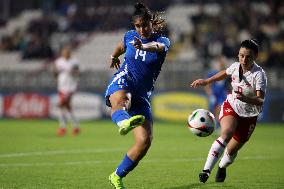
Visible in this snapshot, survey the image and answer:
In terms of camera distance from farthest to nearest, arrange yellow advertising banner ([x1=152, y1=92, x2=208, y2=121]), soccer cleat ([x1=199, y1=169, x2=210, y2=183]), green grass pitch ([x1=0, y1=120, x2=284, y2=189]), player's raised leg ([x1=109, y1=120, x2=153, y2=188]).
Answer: yellow advertising banner ([x1=152, y1=92, x2=208, y2=121]) → green grass pitch ([x1=0, y1=120, x2=284, y2=189]) → soccer cleat ([x1=199, y1=169, x2=210, y2=183]) → player's raised leg ([x1=109, y1=120, x2=153, y2=188])

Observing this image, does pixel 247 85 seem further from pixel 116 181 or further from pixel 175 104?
pixel 175 104

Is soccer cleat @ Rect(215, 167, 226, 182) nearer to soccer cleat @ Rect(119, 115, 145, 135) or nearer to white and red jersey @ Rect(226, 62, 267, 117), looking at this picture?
white and red jersey @ Rect(226, 62, 267, 117)

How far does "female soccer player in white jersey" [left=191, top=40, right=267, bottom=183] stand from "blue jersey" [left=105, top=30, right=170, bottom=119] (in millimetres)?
755

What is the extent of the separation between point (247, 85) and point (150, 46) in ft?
6.61

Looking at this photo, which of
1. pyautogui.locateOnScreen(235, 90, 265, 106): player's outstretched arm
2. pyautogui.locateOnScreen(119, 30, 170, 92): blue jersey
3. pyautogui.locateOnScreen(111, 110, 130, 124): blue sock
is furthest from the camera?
pyautogui.locateOnScreen(235, 90, 265, 106): player's outstretched arm

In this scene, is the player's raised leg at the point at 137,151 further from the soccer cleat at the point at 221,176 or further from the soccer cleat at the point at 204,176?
the soccer cleat at the point at 221,176

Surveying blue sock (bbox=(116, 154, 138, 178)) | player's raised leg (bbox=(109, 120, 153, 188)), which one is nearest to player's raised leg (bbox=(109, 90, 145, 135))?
player's raised leg (bbox=(109, 120, 153, 188))

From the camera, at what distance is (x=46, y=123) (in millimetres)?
26359

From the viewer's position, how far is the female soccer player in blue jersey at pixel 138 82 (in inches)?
356

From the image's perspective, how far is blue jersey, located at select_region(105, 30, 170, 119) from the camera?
31.2 feet

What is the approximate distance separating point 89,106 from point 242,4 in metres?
7.99

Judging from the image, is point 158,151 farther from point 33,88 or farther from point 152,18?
point 33,88

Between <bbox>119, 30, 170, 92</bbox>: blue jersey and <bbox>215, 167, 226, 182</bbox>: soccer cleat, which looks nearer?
<bbox>119, 30, 170, 92</bbox>: blue jersey

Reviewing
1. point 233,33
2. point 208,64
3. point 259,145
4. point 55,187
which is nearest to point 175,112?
point 208,64
